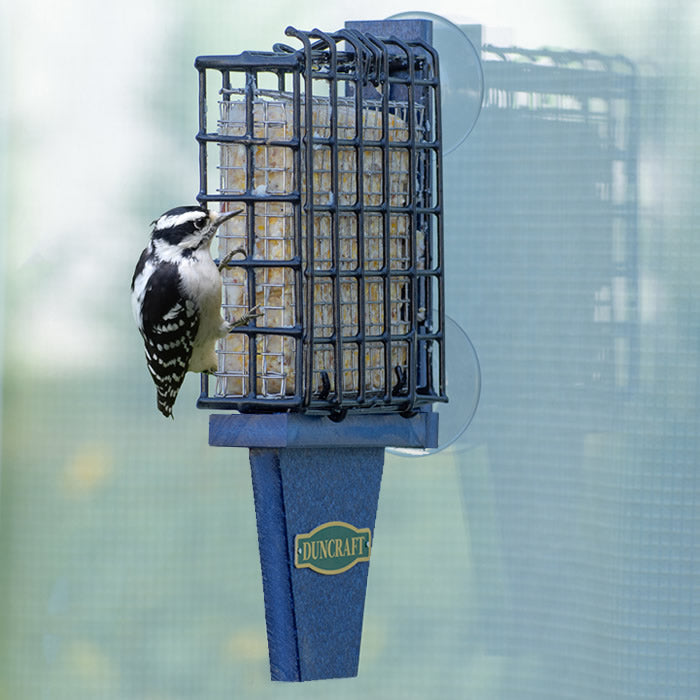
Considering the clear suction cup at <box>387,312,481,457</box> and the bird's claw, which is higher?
the bird's claw

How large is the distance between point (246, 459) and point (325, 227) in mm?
831

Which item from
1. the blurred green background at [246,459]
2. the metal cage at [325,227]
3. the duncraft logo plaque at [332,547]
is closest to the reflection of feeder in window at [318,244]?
the metal cage at [325,227]

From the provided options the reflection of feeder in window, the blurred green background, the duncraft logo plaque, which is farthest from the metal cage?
the blurred green background

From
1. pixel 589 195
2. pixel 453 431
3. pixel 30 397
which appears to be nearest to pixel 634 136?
pixel 589 195

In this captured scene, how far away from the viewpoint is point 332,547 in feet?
5.15

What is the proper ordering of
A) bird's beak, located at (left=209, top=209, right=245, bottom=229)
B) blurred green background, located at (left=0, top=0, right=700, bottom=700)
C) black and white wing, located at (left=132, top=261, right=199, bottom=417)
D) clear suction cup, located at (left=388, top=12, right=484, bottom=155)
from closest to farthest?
1. bird's beak, located at (left=209, top=209, right=245, bottom=229)
2. black and white wing, located at (left=132, top=261, right=199, bottom=417)
3. clear suction cup, located at (left=388, top=12, right=484, bottom=155)
4. blurred green background, located at (left=0, top=0, right=700, bottom=700)

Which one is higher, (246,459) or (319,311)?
(319,311)

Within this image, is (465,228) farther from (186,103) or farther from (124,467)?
(124,467)

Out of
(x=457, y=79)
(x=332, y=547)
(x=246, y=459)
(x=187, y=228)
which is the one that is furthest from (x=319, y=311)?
(x=246, y=459)

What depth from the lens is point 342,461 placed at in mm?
1567

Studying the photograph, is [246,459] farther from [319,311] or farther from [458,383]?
[319,311]

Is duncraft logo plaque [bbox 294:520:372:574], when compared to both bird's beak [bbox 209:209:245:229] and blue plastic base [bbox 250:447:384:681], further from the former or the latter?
bird's beak [bbox 209:209:245:229]

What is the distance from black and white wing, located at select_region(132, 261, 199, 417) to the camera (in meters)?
1.59

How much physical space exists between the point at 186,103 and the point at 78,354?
54cm
